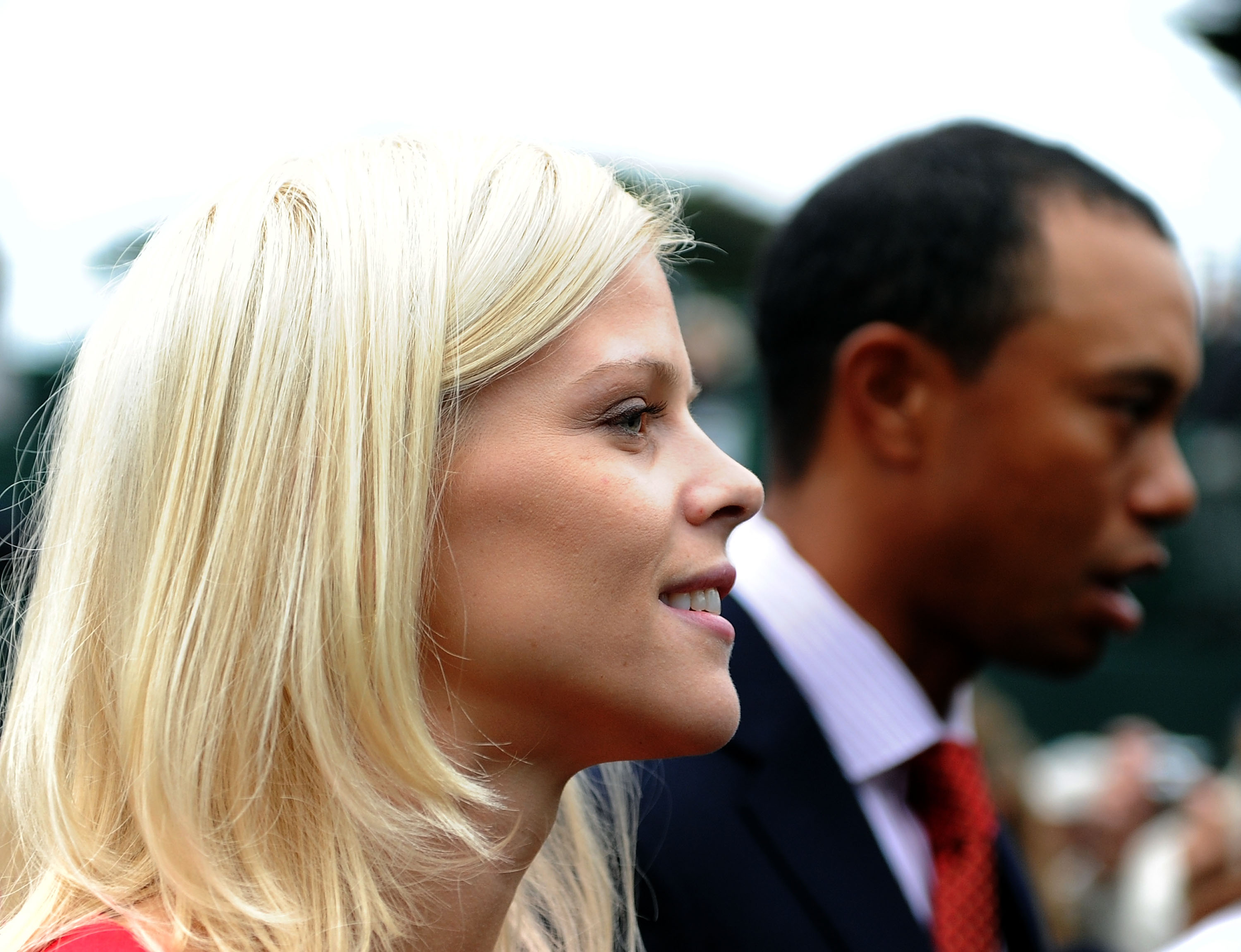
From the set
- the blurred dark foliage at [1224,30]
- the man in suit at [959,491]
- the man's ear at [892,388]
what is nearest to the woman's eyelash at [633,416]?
the man in suit at [959,491]

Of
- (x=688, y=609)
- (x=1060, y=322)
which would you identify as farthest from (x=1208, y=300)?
(x=688, y=609)

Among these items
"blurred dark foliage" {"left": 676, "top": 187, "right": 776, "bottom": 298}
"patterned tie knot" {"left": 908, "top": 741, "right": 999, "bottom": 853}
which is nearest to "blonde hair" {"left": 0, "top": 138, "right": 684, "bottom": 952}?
"patterned tie knot" {"left": 908, "top": 741, "right": 999, "bottom": 853}

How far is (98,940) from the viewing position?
1.29 metres

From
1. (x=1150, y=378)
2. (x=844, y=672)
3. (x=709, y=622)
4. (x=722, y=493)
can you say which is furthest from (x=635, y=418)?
(x=1150, y=378)

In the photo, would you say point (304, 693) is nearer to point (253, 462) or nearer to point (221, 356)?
point (253, 462)

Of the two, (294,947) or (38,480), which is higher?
(38,480)

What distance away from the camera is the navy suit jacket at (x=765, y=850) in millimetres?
2021

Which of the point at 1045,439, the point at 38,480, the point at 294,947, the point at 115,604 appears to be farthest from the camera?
the point at 1045,439

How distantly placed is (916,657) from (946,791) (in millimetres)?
276

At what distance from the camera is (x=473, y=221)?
4.85 ft

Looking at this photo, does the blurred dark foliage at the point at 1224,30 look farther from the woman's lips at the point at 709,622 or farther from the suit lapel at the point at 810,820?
the woman's lips at the point at 709,622

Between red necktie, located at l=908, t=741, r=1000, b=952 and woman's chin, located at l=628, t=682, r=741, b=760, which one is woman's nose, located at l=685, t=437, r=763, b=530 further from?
red necktie, located at l=908, t=741, r=1000, b=952

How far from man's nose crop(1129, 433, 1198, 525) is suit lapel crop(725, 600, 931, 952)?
0.83 meters

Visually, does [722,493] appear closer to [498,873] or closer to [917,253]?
[498,873]
